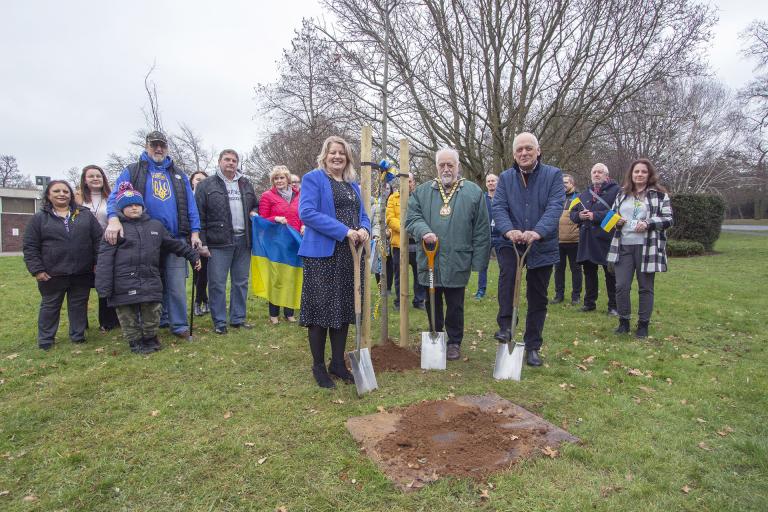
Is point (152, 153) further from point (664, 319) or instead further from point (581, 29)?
point (581, 29)

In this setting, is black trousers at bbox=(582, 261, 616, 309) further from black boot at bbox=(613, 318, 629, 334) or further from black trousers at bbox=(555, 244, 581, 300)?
black boot at bbox=(613, 318, 629, 334)

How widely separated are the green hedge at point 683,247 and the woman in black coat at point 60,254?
15.8 metres

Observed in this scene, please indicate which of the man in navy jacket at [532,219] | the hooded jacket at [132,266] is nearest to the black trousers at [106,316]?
the hooded jacket at [132,266]

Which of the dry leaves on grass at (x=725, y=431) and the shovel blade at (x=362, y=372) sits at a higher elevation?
the shovel blade at (x=362, y=372)

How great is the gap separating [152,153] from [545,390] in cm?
473

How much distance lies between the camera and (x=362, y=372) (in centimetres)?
373

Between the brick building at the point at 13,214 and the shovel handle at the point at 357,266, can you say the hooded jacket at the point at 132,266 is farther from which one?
the brick building at the point at 13,214

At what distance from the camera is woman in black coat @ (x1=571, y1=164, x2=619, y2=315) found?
627 cm

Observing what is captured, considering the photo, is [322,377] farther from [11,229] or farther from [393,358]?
[11,229]

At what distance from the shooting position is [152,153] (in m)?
5.11

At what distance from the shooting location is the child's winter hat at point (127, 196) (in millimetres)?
4719

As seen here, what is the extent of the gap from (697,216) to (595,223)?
11821mm

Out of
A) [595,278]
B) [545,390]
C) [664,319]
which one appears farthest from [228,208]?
[664,319]

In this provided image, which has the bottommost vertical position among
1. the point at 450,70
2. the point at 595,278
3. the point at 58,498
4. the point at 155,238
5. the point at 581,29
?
the point at 58,498
